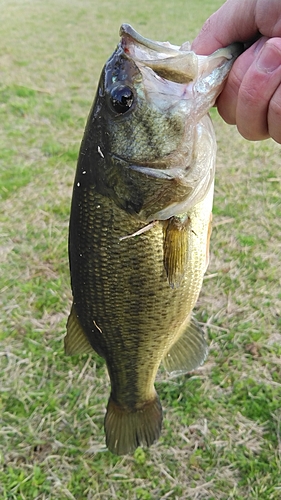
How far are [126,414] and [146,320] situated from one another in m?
0.50

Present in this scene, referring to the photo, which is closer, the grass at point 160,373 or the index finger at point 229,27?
the index finger at point 229,27

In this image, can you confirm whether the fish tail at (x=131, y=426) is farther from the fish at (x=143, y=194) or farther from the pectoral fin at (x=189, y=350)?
the fish at (x=143, y=194)

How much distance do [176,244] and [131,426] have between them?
0.84m

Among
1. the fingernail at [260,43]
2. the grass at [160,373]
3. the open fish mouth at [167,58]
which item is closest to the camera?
the open fish mouth at [167,58]

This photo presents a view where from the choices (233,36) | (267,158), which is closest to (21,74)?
(267,158)

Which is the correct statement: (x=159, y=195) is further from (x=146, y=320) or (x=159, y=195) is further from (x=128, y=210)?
(x=146, y=320)

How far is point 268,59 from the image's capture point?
3.77 ft

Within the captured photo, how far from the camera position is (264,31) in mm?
1230

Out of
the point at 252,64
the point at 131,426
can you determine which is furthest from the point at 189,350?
the point at 252,64

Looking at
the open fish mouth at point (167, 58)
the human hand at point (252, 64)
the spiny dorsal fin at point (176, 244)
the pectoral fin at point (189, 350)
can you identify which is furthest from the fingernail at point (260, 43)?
the pectoral fin at point (189, 350)

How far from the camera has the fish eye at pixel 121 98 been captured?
45.8 inches

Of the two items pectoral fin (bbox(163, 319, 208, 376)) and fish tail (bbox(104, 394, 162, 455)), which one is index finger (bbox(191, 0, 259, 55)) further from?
fish tail (bbox(104, 394, 162, 455))

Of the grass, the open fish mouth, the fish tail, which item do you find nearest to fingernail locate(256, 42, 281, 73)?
the open fish mouth

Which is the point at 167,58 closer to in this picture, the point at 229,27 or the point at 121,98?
the point at 121,98
